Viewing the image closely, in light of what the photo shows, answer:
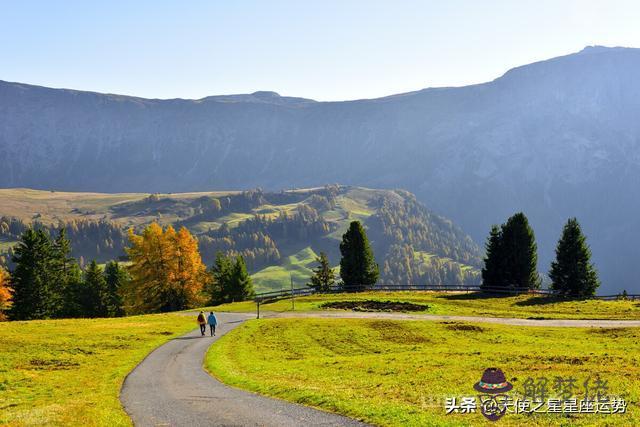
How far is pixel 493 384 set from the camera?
24.5 meters

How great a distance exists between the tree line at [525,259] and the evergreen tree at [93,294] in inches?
2942

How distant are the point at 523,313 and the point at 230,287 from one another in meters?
62.5

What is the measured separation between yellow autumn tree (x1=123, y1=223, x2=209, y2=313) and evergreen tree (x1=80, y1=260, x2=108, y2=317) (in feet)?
22.3

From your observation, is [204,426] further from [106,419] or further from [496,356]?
[496,356]

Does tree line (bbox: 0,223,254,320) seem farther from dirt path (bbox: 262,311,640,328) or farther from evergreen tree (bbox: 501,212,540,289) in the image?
evergreen tree (bbox: 501,212,540,289)

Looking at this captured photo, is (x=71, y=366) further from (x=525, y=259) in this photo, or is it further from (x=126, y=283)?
(x=525, y=259)

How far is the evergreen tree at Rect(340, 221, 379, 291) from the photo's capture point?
106 metres

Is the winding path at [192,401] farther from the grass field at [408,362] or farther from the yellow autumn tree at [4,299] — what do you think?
the yellow autumn tree at [4,299]

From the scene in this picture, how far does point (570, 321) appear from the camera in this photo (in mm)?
61219

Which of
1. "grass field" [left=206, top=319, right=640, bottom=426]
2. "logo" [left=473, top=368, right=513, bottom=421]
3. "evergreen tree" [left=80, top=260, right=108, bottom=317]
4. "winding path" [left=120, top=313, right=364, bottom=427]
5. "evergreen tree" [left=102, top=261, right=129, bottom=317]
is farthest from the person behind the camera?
"evergreen tree" [left=102, top=261, right=129, bottom=317]

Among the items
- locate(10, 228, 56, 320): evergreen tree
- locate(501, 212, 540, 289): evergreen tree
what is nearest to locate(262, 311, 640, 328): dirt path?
locate(501, 212, 540, 289): evergreen tree

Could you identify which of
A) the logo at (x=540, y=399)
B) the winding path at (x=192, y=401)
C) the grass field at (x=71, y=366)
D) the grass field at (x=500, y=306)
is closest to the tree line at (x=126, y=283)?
the grass field at (x=500, y=306)

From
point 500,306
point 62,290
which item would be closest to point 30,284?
point 62,290

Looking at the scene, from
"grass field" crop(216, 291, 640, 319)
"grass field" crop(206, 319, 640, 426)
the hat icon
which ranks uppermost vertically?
the hat icon
